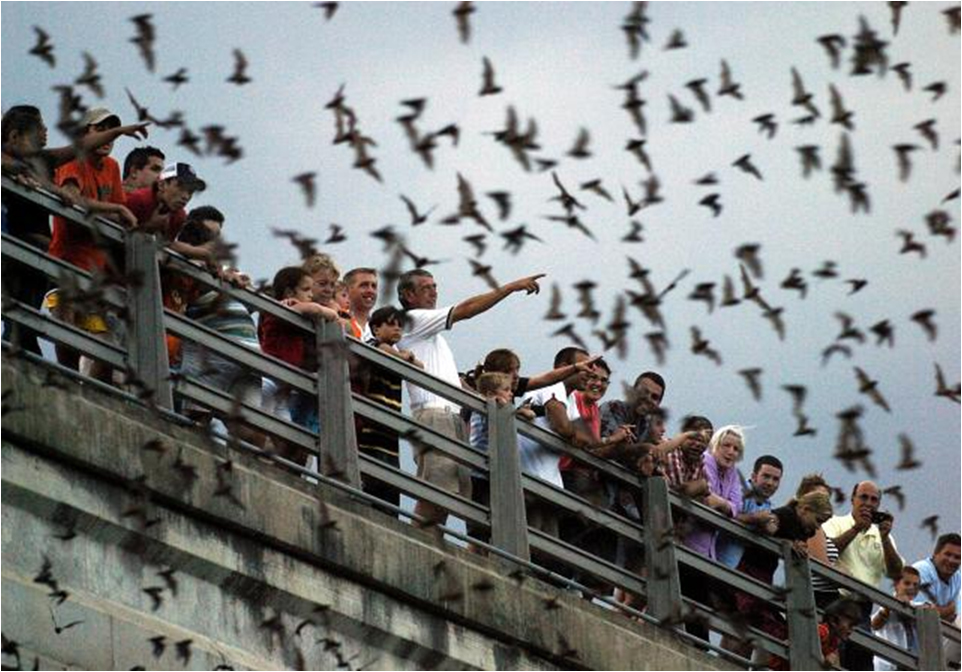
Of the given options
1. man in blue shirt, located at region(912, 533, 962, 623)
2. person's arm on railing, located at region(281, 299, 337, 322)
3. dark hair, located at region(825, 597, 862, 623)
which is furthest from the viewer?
man in blue shirt, located at region(912, 533, 962, 623)

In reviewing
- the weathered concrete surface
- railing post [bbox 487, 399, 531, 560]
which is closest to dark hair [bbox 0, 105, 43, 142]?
the weathered concrete surface

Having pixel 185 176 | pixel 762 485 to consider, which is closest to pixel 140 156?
pixel 185 176

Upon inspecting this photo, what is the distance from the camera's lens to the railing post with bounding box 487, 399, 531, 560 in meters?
21.7

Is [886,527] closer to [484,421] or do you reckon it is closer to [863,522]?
[863,522]

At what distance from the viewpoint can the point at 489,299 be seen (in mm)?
22359

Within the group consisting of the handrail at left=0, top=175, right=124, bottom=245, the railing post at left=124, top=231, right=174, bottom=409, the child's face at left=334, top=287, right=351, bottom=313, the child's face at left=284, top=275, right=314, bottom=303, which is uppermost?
the child's face at left=334, top=287, right=351, bottom=313

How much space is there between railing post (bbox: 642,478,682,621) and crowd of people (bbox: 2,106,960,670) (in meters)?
0.18

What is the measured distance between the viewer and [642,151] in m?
21.3

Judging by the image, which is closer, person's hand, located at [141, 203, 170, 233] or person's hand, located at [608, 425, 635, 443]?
person's hand, located at [141, 203, 170, 233]

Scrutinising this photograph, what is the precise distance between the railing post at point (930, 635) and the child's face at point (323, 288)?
626 centimetres

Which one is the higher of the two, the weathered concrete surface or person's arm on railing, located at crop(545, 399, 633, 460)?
person's arm on railing, located at crop(545, 399, 633, 460)

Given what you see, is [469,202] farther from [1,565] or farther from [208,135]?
[1,565]

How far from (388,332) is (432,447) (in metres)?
0.94

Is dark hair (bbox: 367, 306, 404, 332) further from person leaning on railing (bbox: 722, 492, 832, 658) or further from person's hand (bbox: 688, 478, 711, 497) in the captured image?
person leaning on railing (bbox: 722, 492, 832, 658)
